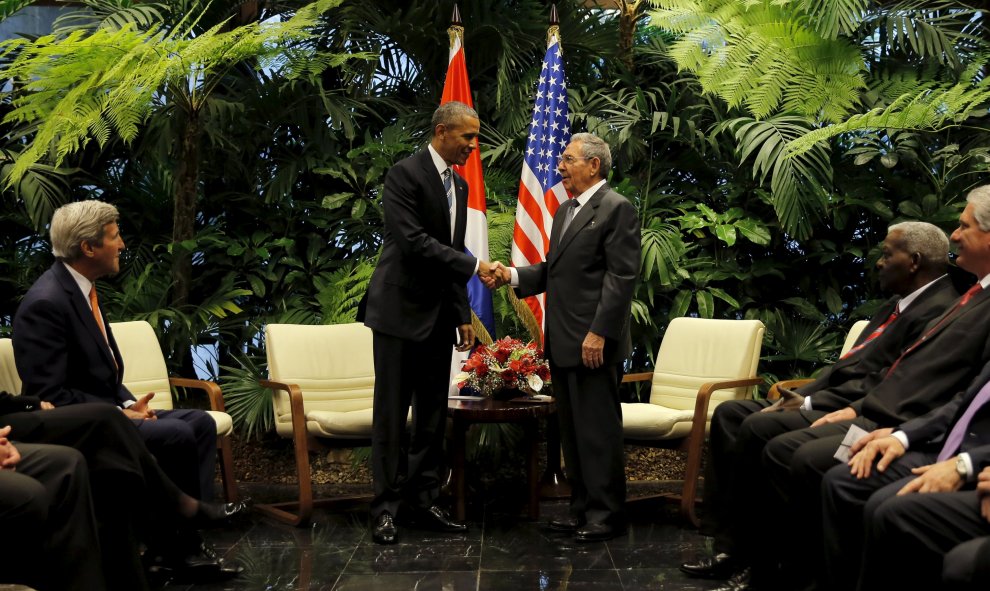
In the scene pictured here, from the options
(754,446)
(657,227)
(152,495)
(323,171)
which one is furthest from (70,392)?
(657,227)

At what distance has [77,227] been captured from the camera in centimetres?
371

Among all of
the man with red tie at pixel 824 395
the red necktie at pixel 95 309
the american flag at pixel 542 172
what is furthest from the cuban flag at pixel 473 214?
the red necktie at pixel 95 309

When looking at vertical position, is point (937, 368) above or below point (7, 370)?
above

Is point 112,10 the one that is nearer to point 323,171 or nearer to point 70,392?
point 323,171

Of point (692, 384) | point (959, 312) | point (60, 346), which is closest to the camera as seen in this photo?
point (959, 312)

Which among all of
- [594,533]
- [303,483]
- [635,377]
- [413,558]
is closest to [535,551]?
[594,533]

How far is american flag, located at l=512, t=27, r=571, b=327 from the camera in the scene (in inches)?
232

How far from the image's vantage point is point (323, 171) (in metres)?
6.62

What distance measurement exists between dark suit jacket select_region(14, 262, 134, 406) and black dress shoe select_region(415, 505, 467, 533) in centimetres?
165

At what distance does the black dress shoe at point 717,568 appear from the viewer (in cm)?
391

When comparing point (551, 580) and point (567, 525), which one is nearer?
point (551, 580)

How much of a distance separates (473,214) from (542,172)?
533 millimetres

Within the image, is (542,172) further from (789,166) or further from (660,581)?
(660,581)

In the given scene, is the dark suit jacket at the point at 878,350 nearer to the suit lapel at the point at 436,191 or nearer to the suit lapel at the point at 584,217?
the suit lapel at the point at 584,217
